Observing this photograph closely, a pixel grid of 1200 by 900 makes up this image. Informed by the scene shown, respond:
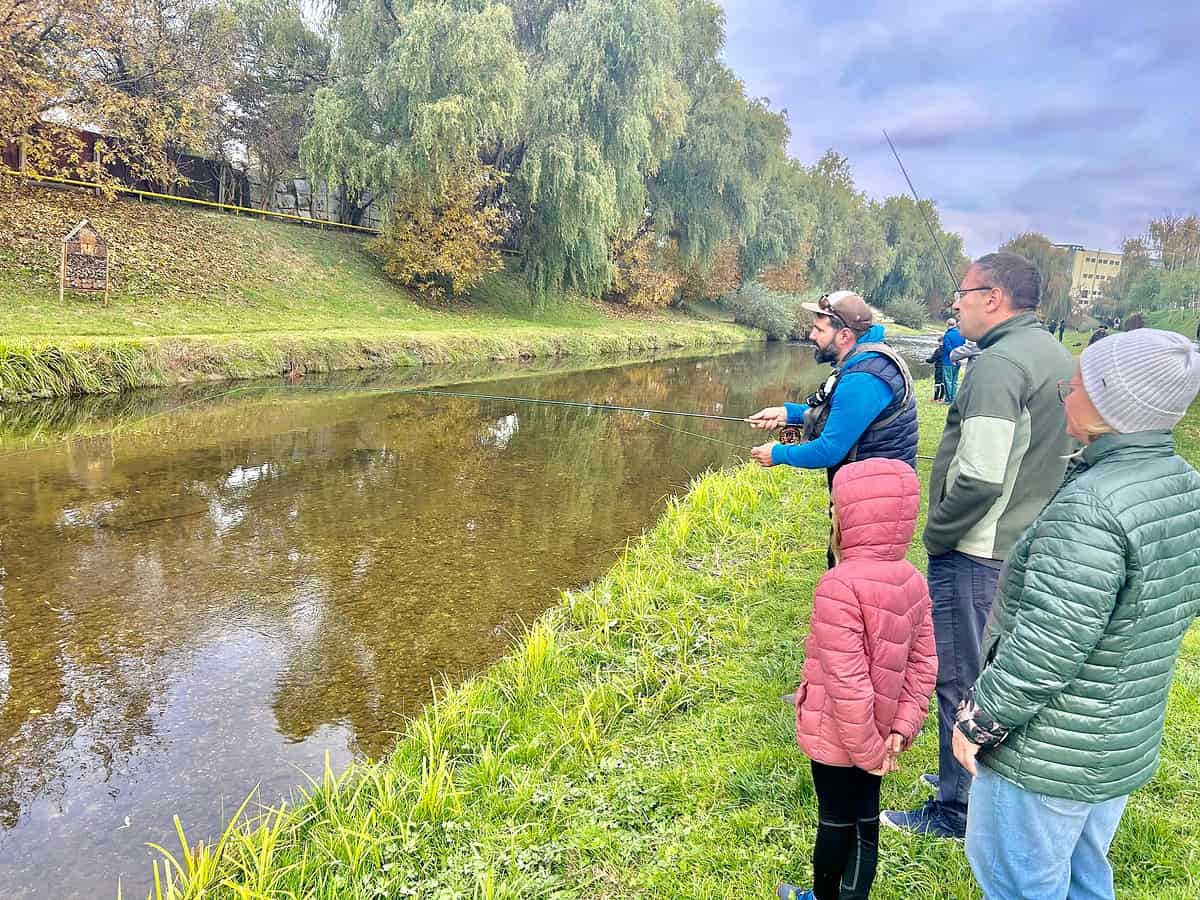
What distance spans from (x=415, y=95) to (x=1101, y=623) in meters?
21.4

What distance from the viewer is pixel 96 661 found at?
432cm

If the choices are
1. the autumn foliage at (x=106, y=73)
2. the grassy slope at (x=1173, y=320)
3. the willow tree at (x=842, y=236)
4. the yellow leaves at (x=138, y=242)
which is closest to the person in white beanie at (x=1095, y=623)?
the autumn foliage at (x=106, y=73)

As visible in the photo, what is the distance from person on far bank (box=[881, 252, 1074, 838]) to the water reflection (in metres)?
2.62

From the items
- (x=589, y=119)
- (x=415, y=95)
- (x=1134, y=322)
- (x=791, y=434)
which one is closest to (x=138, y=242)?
(x=415, y=95)

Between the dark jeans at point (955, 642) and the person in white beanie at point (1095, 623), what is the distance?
0.90 metres

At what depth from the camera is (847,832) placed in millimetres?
2256

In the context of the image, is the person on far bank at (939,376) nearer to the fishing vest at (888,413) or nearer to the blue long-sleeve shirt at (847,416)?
the fishing vest at (888,413)

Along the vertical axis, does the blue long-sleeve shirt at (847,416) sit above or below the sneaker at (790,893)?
above

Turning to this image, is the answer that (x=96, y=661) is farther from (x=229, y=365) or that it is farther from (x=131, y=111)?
(x=131, y=111)

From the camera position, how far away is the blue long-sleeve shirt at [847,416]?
3174mm

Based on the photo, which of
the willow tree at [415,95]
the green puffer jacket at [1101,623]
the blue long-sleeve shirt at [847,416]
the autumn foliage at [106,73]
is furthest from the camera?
the willow tree at [415,95]

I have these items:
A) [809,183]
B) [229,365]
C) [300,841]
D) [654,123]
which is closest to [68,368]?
[229,365]

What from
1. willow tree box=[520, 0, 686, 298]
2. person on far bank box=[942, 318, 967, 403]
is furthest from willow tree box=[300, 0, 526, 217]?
person on far bank box=[942, 318, 967, 403]

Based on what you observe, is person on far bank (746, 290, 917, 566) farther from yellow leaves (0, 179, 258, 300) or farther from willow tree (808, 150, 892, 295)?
willow tree (808, 150, 892, 295)
